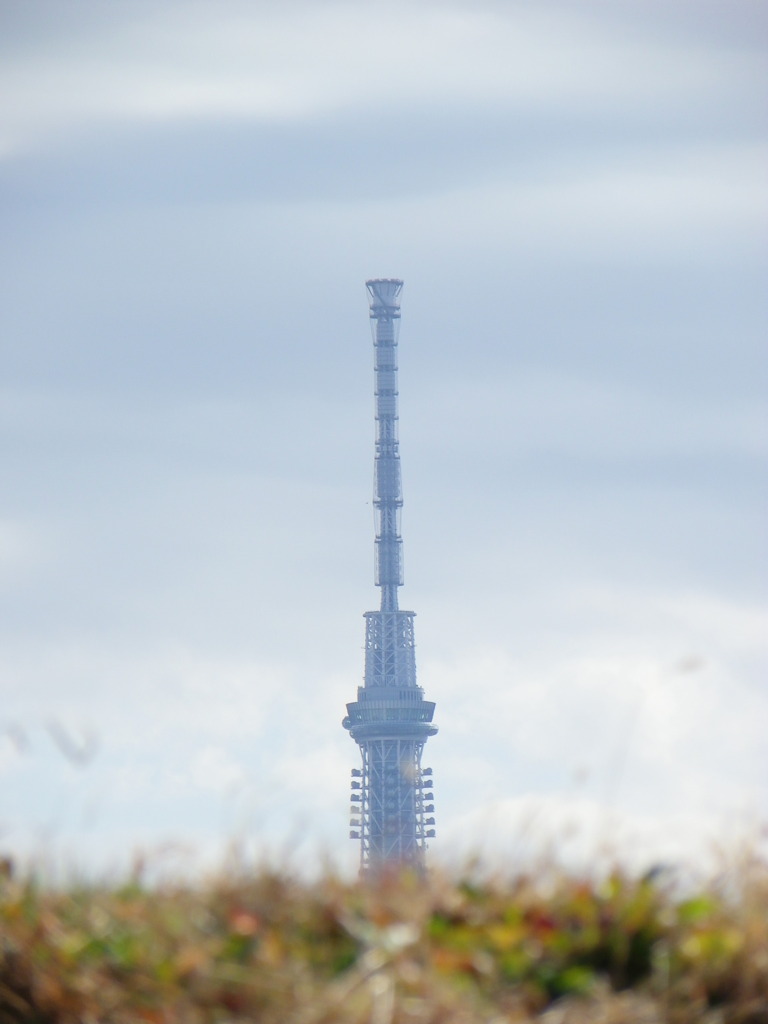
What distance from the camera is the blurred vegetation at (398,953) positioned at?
654 cm

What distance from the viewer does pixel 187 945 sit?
7102 mm

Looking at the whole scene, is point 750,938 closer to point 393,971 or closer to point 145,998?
point 393,971

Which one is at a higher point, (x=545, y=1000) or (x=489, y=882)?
(x=489, y=882)

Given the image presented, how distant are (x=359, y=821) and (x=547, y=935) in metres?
183

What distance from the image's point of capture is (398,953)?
680cm

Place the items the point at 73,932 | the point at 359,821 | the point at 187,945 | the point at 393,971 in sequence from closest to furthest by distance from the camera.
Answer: the point at 393,971
the point at 187,945
the point at 73,932
the point at 359,821

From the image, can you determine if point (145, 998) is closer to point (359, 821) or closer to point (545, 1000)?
point (545, 1000)

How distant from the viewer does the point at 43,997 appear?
724 cm

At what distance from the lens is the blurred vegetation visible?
6539 millimetres

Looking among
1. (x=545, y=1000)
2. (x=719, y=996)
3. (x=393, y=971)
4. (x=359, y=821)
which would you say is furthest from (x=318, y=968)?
(x=359, y=821)

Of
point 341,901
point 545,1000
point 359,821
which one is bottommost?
point 545,1000

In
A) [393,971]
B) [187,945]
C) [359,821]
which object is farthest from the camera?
[359,821]

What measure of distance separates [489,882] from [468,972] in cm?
117

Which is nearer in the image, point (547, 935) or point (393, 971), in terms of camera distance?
point (393, 971)
